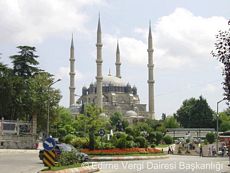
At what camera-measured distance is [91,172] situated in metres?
19.7

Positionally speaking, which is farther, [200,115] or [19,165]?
[200,115]

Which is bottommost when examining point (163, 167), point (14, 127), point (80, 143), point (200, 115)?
point (163, 167)

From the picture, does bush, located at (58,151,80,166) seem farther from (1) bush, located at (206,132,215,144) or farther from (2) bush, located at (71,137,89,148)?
(1) bush, located at (206,132,215,144)

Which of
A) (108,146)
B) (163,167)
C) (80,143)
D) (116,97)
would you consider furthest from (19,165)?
(116,97)

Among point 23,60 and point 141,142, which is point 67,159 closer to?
point 141,142

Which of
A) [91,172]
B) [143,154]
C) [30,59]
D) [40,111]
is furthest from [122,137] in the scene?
[30,59]

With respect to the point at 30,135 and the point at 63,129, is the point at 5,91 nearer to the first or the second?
the point at 30,135

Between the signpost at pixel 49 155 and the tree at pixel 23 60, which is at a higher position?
the tree at pixel 23 60

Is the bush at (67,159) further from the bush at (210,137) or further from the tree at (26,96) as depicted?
the bush at (210,137)

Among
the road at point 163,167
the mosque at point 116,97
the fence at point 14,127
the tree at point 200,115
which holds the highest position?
the mosque at point 116,97

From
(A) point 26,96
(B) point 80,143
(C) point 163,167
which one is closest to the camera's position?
(C) point 163,167

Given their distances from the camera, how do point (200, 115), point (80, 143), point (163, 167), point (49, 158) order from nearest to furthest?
point (49, 158) → point (163, 167) → point (80, 143) → point (200, 115)

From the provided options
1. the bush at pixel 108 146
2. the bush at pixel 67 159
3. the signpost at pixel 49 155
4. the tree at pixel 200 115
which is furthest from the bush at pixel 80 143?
the tree at pixel 200 115

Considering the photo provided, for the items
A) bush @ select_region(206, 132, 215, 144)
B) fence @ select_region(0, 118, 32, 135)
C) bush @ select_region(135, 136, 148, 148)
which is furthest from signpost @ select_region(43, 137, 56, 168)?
bush @ select_region(206, 132, 215, 144)
